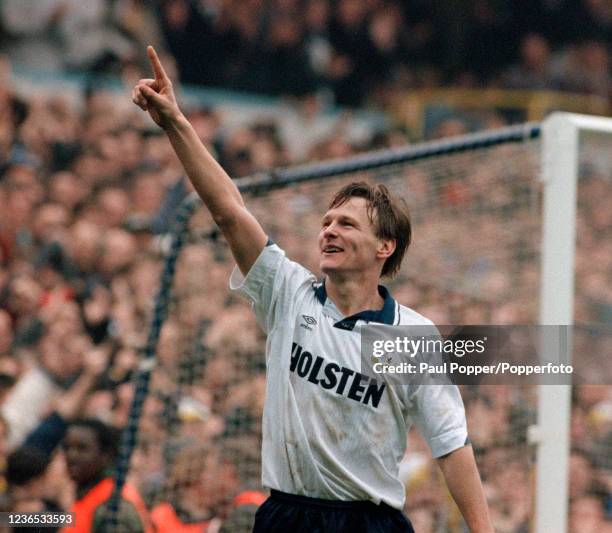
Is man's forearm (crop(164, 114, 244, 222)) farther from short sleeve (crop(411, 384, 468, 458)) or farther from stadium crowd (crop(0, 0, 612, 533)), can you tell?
stadium crowd (crop(0, 0, 612, 533))

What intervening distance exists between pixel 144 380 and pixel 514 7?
9828 millimetres

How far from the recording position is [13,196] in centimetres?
848

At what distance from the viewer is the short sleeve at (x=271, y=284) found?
3758mm

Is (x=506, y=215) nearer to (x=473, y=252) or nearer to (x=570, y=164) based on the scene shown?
(x=473, y=252)

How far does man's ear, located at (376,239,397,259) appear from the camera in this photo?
383 centimetres

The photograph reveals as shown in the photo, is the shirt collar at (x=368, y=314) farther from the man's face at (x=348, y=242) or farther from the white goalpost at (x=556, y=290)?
the white goalpost at (x=556, y=290)

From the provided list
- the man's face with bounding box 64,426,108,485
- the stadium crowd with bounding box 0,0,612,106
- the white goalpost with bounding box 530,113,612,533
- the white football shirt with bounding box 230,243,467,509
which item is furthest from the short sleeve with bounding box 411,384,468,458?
the stadium crowd with bounding box 0,0,612,106

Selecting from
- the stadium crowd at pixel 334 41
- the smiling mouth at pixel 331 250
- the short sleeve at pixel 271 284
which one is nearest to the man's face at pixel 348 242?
the smiling mouth at pixel 331 250

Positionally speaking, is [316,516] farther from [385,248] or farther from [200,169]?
[200,169]

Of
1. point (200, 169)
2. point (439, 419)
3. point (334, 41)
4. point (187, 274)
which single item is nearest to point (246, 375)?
point (187, 274)

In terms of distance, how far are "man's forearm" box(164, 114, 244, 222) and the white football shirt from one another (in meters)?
0.23

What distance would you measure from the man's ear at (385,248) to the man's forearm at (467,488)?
0.66m

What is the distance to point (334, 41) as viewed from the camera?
42.3 feet

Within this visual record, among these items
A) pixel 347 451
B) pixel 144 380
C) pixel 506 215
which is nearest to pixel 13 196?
pixel 144 380
